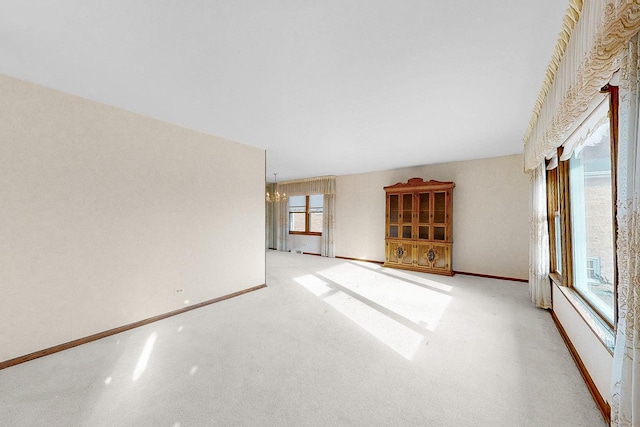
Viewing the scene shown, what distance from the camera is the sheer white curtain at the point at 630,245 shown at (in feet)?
3.09

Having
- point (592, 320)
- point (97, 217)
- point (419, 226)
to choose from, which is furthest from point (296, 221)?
point (592, 320)

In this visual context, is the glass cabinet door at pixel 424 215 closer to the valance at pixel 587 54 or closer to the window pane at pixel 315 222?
the window pane at pixel 315 222

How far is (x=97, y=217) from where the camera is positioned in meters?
2.61

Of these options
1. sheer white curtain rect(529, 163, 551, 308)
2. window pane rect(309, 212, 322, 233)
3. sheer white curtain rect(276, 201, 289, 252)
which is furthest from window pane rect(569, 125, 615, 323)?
sheer white curtain rect(276, 201, 289, 252)

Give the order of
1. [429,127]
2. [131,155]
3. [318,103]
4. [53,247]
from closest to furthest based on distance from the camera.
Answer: [53,247]
[318,103]
[131,155]
[429,127]

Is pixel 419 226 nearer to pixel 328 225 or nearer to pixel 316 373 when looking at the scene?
pixel 328 225

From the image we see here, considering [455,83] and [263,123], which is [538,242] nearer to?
[455,83]

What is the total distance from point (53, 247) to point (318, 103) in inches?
116

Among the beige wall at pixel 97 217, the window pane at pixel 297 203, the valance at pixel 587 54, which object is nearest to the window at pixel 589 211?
the valance at pixel 587 54

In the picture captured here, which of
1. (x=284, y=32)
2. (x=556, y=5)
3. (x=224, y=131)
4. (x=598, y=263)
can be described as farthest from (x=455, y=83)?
(x=224, y=131)

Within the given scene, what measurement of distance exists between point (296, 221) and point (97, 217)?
612 centimetres

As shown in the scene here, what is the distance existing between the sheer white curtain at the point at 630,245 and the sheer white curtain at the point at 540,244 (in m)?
2.76

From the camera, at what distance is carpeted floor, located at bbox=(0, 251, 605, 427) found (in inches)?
62.2

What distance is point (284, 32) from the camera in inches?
63.6
